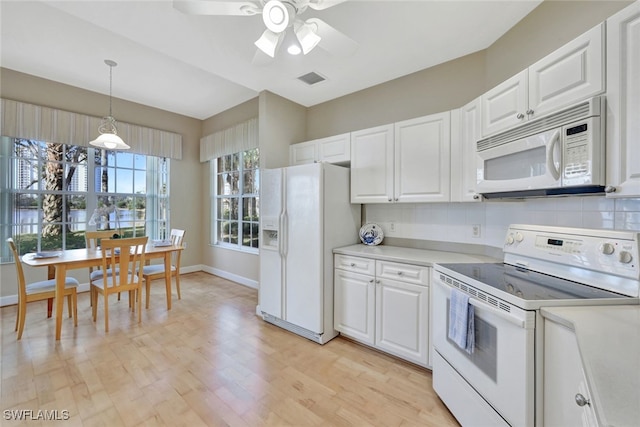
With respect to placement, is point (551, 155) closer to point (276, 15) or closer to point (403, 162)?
point (403, 162)

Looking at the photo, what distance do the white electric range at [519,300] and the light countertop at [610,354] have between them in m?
0.07

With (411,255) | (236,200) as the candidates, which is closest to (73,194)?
(236,200)

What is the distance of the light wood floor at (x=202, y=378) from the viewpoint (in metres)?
1.71

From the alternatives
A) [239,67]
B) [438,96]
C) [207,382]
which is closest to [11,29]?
[239,67]

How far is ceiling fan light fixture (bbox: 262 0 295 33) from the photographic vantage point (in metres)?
1.48

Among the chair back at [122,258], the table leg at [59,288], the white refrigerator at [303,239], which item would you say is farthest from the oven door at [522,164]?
the table leg at [59,288]

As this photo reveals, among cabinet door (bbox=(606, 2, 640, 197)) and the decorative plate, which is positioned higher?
cabinet door (bbox=(606, 2, 640, 197))

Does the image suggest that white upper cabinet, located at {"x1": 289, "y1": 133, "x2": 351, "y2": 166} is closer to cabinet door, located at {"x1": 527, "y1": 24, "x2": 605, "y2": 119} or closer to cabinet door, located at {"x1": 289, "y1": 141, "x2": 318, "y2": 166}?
cabinet door, located at {"x1": 289, "y1": 141, "x2": 318, "y2": 166}

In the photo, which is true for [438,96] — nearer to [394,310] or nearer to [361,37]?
[361,37]

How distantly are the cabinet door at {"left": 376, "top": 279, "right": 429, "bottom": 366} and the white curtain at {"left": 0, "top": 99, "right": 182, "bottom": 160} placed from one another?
438 cm

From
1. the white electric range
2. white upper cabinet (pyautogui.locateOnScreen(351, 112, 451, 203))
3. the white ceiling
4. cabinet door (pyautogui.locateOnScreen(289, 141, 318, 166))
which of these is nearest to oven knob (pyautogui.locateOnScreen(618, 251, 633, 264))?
the white electric range

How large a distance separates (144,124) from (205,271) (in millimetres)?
2804

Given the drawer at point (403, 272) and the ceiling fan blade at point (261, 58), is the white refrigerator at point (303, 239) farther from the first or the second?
the ceiling fan blade at point (261, 58)

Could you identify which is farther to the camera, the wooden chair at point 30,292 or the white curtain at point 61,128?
Result: the white curtain at point 61,128
